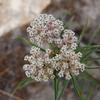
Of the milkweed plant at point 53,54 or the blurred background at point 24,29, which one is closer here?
the milkweed plant at point 53,54

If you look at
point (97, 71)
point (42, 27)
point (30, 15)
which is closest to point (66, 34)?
point (42, 27)

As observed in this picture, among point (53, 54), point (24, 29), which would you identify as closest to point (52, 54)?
point (53, 54)

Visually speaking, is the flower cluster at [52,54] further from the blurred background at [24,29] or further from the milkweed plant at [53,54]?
the blurred background at [24,29]

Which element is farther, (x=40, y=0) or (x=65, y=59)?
(x=40, y=0)

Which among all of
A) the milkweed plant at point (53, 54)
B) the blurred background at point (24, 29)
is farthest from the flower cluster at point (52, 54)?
the blurred background at point (24, 29)

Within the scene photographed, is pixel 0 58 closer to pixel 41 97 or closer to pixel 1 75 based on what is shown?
pixel 1 75

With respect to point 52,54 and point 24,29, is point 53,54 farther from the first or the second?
point 24,29

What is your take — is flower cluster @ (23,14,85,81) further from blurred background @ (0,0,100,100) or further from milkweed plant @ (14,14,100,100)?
blurred background @ (0,0,100,100)
